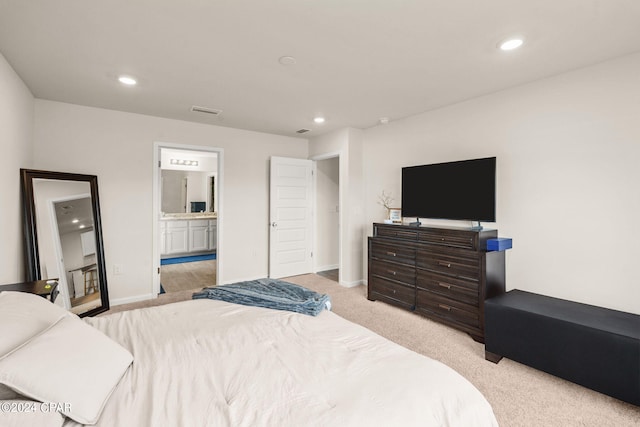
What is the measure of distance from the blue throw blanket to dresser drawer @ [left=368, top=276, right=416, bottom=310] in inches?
63.4

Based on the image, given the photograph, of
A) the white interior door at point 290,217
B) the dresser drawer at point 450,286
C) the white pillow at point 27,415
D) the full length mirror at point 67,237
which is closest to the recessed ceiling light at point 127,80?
the full length mirror at point 67,237

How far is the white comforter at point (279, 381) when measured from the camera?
3.23 ft


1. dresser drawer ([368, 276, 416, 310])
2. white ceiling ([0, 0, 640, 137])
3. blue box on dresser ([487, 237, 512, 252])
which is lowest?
dresser drawer ([368, 276, 416, 310])

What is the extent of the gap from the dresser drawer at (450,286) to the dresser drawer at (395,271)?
10 cm

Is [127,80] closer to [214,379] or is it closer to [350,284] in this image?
[214,379]

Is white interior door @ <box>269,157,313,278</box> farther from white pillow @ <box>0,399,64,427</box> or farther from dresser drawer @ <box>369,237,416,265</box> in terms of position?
white pillow @ <box>0,399,64,427</box>

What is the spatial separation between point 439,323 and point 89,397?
3139mm

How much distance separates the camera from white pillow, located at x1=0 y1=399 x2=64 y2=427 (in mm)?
846

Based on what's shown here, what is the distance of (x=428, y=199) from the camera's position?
3656mm

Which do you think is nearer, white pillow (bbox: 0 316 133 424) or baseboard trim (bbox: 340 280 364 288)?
white pillow (bbox: 0 316 133 424)

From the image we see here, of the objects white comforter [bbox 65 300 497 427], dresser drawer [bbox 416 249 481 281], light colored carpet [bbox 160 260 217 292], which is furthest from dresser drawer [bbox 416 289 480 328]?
light colored carpet [bbox 160 260 217 292]

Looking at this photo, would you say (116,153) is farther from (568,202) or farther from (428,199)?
(568,202)

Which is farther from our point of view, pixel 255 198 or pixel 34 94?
pixel 255 198

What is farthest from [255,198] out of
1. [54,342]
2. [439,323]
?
[54,342]
